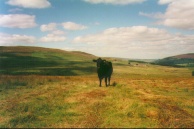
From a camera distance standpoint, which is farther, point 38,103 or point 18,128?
point 38,103

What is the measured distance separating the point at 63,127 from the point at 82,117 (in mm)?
2183

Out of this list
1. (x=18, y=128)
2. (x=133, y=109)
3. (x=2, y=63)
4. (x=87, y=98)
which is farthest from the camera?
(x=2, y=63)

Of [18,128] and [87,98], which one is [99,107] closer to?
[87,98]

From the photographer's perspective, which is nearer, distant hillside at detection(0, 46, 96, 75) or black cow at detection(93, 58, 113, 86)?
black cow at detection(93, 58, 113, 86)

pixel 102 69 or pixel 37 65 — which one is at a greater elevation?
pixel 102 69

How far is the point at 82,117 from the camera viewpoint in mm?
14266

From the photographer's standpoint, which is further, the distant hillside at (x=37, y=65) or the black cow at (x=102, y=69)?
the distant hillside at (x=37, y=65)

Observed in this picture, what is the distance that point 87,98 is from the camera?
19.6m

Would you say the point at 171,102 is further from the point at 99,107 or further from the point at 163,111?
the point at 99,107

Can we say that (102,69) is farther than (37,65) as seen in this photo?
No

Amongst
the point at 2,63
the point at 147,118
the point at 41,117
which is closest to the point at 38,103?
the point at 41,117

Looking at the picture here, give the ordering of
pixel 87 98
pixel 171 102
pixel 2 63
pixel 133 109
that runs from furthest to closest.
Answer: pixel 2 63
pixel 87 98
pixel 171 102
pixel 133 109

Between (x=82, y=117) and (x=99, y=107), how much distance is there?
2697 mm

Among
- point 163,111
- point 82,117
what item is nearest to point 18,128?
point 82,117
